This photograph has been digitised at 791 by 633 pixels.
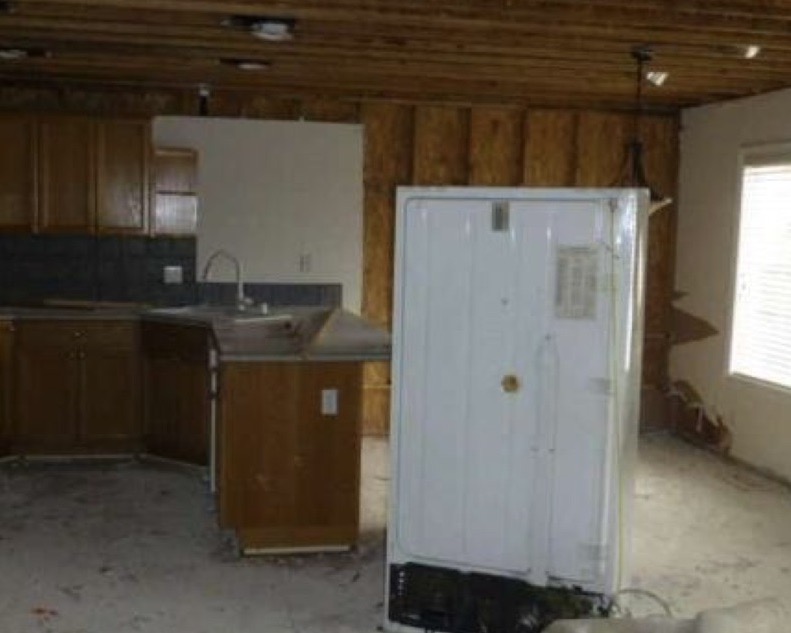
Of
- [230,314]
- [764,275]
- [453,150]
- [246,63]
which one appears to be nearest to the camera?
[246,63]

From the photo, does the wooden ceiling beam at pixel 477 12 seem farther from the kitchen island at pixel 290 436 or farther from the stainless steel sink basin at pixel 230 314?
the stainless steel sink basin at pixel 230 314

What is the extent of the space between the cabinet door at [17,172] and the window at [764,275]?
442cm

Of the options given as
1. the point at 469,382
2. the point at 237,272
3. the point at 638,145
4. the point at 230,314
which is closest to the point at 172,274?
the point at 237,272

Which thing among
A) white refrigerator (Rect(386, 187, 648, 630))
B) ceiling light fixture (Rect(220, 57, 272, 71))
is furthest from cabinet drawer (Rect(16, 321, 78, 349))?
white refrigerator (Rect(386, 187, 648, 630))

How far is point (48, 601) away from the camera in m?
3.78

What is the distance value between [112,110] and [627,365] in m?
4.23

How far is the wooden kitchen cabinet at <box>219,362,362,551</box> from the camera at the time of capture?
4145mm

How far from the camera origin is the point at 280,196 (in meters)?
6.49

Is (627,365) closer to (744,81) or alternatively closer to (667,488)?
(667,488)

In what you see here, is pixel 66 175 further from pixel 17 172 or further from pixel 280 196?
pixel 280 196

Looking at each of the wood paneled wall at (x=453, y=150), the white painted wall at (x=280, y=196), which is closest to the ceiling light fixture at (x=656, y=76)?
the wood paneled wall at (x=453, y=150)

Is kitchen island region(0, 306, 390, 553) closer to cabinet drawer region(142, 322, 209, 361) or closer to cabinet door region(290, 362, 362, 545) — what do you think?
cabinet door region(290, 362, 362, 545)

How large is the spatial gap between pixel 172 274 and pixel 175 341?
816 millimetres

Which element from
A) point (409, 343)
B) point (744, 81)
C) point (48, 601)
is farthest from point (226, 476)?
point (744, 81)
